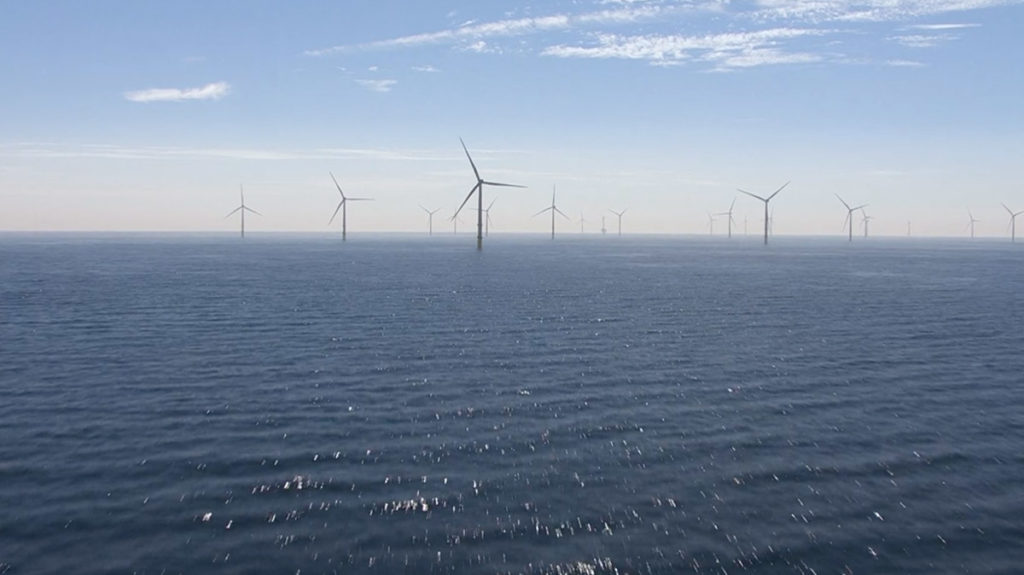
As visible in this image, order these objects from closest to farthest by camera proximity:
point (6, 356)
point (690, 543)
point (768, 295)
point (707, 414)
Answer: point (690, 543)
point (707, 414)
point (6, 356)
point (768, 295)

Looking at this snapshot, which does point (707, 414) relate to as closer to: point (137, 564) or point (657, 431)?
point (657, 431)

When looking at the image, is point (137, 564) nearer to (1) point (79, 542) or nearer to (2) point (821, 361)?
(1) point (79, 542)

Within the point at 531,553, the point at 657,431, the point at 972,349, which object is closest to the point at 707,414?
the point at 657,431

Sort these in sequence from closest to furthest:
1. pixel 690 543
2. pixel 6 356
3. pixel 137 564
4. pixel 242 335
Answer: pixel 137 564 → pixel 690 543 → pixel 6 356 → pixel 242 335

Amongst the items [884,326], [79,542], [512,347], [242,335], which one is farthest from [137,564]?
[884,326]

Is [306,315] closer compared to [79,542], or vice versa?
[79,542]

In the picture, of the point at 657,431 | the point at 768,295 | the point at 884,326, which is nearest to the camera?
the point at 657,431
